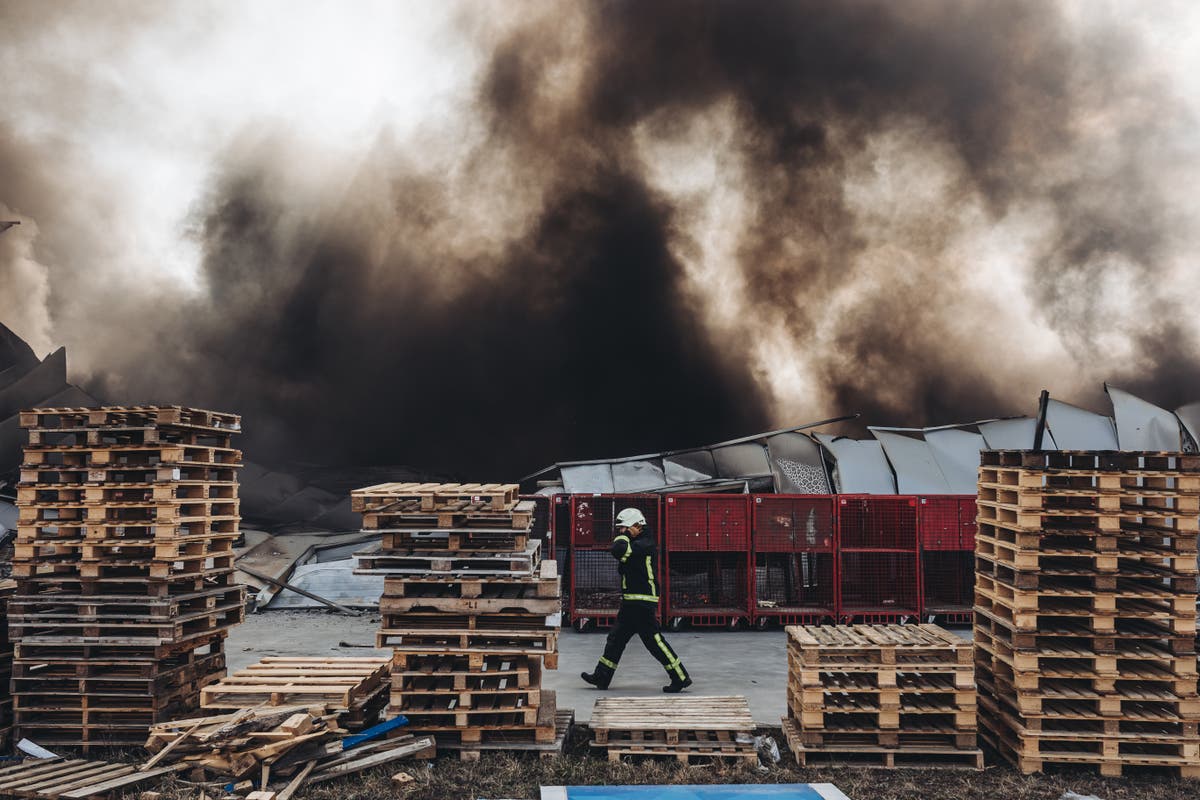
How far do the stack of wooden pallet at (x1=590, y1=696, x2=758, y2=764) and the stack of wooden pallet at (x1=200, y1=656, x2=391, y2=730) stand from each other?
2014mm

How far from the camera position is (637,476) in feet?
50.2

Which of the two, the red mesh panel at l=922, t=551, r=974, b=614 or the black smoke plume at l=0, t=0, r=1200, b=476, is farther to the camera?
the black smoke plume at l=0, t=0, r=1200, b=476

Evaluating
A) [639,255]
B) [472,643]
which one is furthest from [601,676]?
[639,255]

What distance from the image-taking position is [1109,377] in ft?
64.3

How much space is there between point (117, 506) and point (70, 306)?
Answer: 700 inches

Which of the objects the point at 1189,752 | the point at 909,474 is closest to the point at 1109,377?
the point at 909,474

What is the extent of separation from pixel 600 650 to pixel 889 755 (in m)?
5.09

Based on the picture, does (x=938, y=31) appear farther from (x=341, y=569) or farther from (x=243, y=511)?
(x=243, y=511)

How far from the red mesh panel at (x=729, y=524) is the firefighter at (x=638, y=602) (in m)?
4.03

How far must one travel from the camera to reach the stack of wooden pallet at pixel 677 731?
6.17 meters

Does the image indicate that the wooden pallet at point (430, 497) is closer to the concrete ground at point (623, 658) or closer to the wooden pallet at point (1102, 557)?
the concrete ground at point (623, 658)

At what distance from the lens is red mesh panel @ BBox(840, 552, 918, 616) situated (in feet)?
39.5

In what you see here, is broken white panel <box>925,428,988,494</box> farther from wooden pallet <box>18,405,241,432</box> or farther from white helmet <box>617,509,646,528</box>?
wooden pallet <box>18,405,241,432</box>

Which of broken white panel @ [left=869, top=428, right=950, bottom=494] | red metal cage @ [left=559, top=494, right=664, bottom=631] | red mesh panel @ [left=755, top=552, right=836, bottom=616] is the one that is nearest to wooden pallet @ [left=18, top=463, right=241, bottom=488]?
red metal cage @ [left=559, top=494, right=664, bottom=631]
